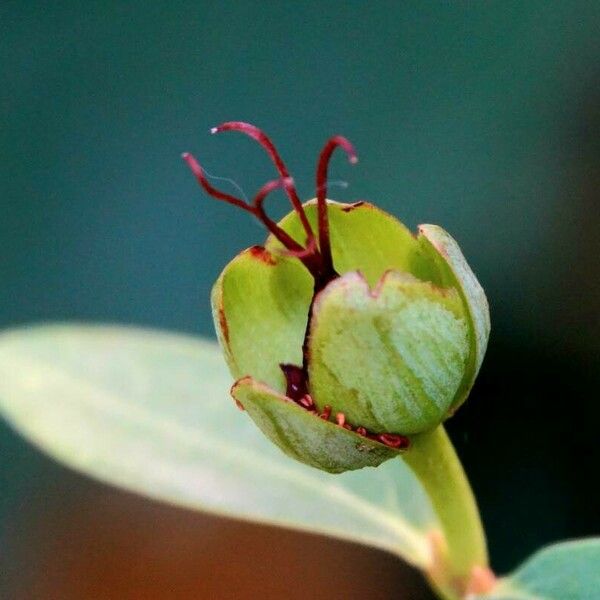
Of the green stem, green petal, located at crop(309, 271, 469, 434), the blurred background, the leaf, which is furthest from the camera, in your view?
the blurred background

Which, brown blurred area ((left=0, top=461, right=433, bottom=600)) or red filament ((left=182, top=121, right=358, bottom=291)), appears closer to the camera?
red filament ((left=182, top=121, right=358, bottom=291))

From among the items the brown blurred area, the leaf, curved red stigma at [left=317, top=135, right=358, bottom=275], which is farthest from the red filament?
the brown blurred area

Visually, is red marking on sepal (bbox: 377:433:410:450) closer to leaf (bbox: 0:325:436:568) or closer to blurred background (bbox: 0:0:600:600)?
leaf (bbox: 0:325:436:568)

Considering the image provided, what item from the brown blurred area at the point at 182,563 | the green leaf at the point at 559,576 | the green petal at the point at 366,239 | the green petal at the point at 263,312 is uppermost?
the green petal at the point at 366,239

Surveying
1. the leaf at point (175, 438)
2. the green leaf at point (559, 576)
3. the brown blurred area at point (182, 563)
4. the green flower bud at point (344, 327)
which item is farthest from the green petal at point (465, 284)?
the brown blurred area at point (182, 563)

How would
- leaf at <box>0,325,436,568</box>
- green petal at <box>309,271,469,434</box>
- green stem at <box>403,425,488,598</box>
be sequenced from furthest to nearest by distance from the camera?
leaf at <box>0,325,436,568</box> < green stem at <box>403,425,488,598</box> < green petal at <box>309,271,469,434</box>

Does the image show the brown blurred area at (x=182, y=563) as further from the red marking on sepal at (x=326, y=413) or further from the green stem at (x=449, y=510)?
the red marking on sepal at (x=326, y=413)

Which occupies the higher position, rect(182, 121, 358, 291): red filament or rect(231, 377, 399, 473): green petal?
rect(182, 121, 358, 291): red filament

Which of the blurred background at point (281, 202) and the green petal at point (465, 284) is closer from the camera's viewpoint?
the green petal at point (465, 284)
